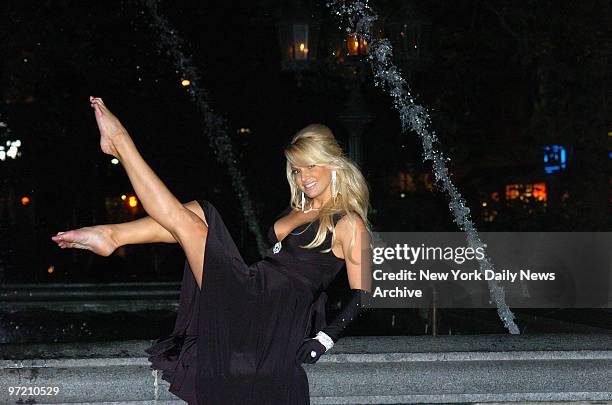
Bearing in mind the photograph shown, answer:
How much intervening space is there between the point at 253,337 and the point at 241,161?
15.6m

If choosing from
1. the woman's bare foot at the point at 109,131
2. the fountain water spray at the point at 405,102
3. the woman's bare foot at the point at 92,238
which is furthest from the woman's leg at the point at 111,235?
the fountain water spray at the point at 405,102

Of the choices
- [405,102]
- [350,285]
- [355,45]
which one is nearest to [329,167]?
[350,285]

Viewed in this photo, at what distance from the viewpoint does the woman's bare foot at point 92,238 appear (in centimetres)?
396

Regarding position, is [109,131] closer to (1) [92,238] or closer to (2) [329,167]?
(1) [92,238]

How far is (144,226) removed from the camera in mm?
3998

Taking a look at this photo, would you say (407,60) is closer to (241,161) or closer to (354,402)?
(354,402)

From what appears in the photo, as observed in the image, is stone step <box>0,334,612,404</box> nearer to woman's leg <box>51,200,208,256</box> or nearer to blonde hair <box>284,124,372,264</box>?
woman's leg <box>51,200,208,256</box>

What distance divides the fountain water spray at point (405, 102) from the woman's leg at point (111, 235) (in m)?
4.41

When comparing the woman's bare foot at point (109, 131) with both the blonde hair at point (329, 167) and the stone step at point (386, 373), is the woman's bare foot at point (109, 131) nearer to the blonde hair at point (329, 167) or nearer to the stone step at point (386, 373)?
the blonde hair at point (329, 167)

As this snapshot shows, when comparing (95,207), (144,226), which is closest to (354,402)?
(144,226)

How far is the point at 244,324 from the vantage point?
382 cm

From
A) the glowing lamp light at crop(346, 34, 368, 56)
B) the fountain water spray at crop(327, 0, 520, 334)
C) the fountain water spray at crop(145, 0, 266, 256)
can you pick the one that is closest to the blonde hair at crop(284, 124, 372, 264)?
the fountain water spray at crop(327, 0, 520, 334)

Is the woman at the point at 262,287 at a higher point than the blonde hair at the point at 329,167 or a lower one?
lower

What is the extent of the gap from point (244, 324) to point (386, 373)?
2.95 feet
